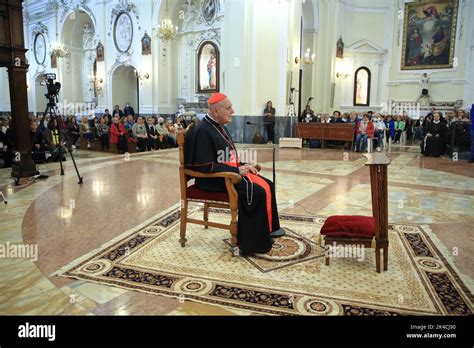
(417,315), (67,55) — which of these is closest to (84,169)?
(417,315)

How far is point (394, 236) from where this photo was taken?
3.77m

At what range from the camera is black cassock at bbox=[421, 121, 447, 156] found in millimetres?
10727

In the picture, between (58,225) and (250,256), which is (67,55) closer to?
(58,225)

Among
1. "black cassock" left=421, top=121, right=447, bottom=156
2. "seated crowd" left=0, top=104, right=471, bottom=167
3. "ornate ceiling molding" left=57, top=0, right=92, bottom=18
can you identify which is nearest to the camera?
"seated crowd" left=0, top=104, right=471, bottom=167

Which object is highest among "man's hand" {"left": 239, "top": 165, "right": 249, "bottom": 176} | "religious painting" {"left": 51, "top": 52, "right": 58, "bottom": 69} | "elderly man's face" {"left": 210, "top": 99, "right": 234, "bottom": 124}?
"religious painting" {"left": 51, "top": 52, "right": 58, "bottom": 69}

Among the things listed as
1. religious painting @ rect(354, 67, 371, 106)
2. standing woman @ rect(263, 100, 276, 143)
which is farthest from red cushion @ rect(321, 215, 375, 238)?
religious painting @ rect(354, 67, 371, 106)

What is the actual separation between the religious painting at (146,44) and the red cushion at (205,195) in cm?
1520

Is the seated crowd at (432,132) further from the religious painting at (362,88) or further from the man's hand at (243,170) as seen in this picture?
the man's hand at (243,170)

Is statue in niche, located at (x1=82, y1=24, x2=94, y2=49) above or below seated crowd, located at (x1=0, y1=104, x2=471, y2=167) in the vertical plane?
above

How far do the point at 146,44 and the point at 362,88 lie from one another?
1122 centimetres

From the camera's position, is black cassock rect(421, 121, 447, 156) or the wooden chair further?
black cassock rect(421, 121, 447, 156)

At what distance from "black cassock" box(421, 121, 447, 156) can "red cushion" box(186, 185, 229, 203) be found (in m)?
9.52

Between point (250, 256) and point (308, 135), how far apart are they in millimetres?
10180

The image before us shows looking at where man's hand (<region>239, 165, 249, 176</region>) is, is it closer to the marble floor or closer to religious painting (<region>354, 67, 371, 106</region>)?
the marble floor
